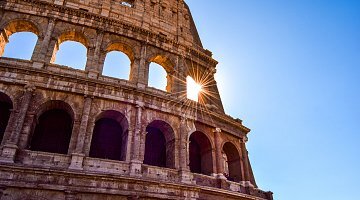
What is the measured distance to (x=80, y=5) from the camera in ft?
43.9

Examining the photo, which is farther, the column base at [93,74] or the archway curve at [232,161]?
the archway curve at [232,161]

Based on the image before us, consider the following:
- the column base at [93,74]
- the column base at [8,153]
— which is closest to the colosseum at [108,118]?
the column base at [8,153]

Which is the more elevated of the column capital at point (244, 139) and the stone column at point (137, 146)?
the column capital at point (244, 139)

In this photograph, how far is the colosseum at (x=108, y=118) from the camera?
9.38 meters

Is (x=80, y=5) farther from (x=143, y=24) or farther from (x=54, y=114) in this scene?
(x=54, y=114)

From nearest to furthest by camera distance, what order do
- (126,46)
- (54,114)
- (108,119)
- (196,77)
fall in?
1. (54,114)
2. (108,119)
3. (126,46)
4. (196,77)

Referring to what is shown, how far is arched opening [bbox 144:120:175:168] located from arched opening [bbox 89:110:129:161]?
1.32 m

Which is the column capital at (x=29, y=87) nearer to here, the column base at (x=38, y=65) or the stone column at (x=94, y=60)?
the column base at (x=38, y=65)

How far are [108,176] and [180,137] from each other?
3640 millimetres

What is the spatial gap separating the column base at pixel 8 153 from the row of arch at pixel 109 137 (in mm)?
852

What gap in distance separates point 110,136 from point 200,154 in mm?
4480

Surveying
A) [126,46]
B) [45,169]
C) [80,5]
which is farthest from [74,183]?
[80,5]

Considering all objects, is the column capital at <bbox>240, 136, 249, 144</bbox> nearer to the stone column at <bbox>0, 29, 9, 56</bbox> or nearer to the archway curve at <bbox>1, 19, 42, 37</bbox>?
the archway curve at <bbox>1, 19, 42, 37</bbox>

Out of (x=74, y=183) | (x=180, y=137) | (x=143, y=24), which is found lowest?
(x=74, y=183)
